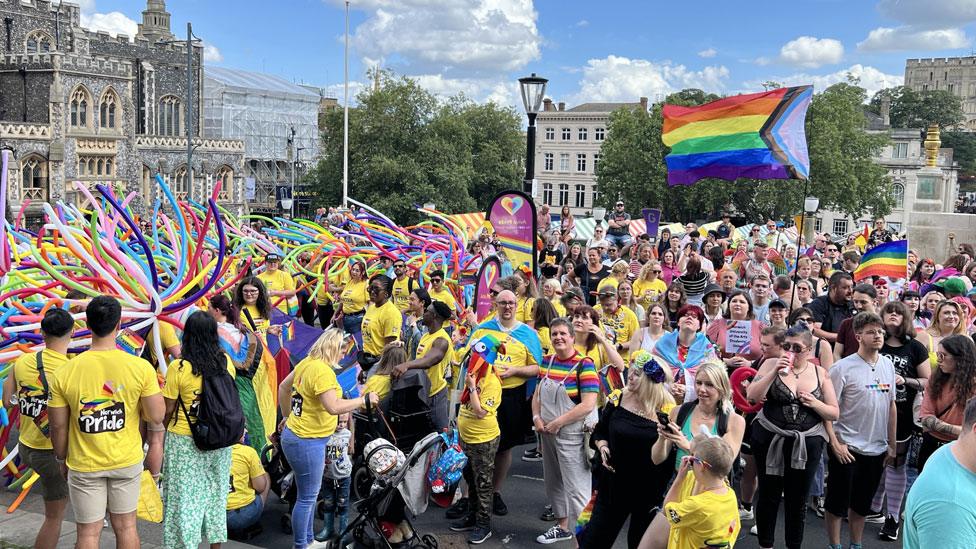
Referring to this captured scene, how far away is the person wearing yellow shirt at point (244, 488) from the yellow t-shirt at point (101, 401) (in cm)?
132

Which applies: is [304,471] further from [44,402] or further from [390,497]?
[44,402]

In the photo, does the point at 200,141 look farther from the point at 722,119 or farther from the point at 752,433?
the point at 752,433

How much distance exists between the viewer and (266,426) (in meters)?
6.62

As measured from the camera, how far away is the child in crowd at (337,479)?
5.80 meters

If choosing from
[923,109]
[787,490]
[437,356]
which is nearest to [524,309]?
[437,356]

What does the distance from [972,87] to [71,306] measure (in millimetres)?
188538

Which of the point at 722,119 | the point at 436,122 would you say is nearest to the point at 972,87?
the point at 436,122

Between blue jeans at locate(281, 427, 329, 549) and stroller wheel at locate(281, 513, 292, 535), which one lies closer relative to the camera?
blue jeans at locate(281, 427, 329, 549)

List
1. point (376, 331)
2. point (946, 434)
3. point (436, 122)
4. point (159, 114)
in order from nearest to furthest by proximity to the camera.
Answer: point (946, 434), point (376, 331), point (436, 122), point (159, 114)

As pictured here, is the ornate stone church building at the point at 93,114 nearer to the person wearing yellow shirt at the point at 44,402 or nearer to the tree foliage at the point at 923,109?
the person wearing yellow shirt at the point at 44,402

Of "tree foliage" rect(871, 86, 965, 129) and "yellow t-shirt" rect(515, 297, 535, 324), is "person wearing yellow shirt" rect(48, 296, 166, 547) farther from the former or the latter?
"tree foliage" rect(871, 86, 965, 129)

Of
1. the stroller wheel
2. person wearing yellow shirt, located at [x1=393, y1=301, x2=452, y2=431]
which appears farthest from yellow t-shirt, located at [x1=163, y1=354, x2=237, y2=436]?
person wearing yellow shirt, located at [x1=393, y1=301, x2=452, y2=431]

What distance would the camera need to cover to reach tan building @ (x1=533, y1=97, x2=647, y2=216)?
250 feet

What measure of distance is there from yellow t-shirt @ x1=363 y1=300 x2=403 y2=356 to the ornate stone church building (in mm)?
35834
